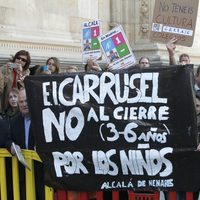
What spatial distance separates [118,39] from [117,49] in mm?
144

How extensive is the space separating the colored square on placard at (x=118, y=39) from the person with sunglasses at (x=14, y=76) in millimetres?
1216

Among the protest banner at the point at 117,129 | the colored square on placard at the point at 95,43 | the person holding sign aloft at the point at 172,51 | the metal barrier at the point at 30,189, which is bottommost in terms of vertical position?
the metal barrier at the point at 30,189

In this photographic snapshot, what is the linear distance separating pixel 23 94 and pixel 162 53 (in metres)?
6.96

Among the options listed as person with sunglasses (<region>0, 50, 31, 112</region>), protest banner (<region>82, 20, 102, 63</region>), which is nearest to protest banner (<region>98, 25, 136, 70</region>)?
protest banner (<region>82, 20, 102, 63</region>)

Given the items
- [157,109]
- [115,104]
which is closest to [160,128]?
[157,109]

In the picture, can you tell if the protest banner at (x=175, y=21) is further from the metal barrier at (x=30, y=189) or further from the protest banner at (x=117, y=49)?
the metal barrier at (x=30, y=189)

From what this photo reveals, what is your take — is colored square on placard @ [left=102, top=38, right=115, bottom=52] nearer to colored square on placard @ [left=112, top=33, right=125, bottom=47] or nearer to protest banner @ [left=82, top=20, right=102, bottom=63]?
colored square on placard @ [left=112, top=33, right=125, bottom=47]

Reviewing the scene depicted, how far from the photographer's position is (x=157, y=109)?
3.86m

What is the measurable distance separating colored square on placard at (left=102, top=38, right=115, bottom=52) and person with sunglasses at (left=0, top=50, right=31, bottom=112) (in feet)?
3.60

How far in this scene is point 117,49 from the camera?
671 cm

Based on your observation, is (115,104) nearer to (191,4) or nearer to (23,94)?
(23,94)

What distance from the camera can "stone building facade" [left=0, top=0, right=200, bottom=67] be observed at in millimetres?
8852

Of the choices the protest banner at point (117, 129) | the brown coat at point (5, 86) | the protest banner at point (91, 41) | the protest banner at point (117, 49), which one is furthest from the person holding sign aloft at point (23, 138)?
the protest banner at point (91, 41)

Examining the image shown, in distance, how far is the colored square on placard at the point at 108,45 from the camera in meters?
6.73
